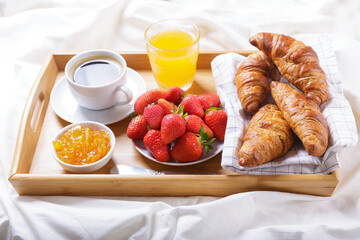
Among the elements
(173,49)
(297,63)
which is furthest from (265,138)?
(173,49)

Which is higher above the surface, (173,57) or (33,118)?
(173,57)

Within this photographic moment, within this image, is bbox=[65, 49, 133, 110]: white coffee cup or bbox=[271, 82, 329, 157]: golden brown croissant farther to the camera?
bbox=[65, 49, 133, 110]: white coffee cup

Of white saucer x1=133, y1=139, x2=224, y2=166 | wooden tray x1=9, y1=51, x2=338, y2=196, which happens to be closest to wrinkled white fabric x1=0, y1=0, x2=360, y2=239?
wooden tray x1=9, y1=51, x2=338, y2=196

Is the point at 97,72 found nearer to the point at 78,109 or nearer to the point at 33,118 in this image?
the point at 78,109

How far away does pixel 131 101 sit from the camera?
5.61ft

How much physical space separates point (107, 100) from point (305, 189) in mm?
865

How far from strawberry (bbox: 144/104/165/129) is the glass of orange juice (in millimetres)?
293

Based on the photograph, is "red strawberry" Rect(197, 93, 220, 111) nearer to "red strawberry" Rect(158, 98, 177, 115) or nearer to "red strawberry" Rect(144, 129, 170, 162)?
"red strawberry" Rect(158, 98, 177, 115)

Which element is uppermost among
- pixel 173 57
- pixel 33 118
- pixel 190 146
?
pixel 173 57

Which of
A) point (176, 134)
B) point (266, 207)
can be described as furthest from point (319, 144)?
point (176, 134)

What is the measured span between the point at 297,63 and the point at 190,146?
0.56 meters

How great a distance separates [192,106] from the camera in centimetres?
150

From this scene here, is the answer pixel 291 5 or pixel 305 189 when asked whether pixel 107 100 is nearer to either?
pixel 305 189

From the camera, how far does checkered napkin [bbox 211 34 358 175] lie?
1348 millimetres
